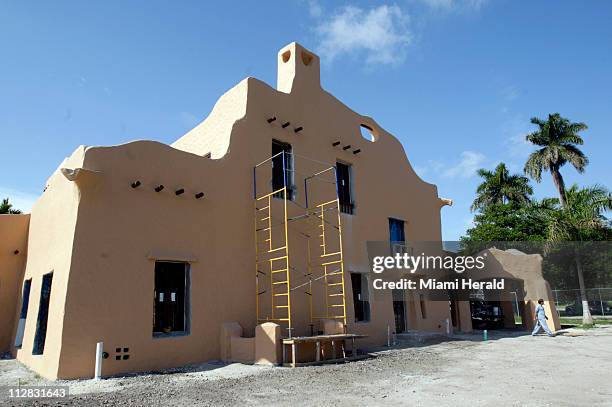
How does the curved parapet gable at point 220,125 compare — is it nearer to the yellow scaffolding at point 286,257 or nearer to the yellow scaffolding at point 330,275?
the yellow scaffolding at point 286,257

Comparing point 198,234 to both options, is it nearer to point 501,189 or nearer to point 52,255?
point 52,255

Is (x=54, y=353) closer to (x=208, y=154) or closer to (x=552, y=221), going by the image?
(x=208, y=154)

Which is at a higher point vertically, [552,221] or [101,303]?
[552,221]

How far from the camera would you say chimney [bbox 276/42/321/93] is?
56.6 feet

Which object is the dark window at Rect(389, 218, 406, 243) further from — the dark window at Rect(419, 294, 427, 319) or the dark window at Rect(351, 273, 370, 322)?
the dark window at Rect(351, 273, 370, 322)

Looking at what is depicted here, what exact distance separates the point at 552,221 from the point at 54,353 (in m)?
28.6

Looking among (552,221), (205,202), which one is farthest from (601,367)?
(552,221)

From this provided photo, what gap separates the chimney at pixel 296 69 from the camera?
56.6 ft

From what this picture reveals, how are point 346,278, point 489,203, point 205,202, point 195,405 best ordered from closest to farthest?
point 195,405, point 205,202, point 346,278, point 489,203

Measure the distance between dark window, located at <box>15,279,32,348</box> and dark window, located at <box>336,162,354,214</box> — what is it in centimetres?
1115

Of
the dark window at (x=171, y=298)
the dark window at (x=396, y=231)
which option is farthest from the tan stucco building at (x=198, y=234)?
the dark window at (x=396, y=231)

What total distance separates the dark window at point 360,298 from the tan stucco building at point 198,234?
60 mm

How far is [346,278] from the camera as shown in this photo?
16703 millimetres

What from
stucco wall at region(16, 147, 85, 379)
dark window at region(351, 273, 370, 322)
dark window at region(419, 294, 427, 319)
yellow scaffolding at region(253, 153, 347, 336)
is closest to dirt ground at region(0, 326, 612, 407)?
stucco wall at region(16, 147, 85, 379)
